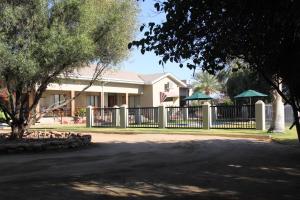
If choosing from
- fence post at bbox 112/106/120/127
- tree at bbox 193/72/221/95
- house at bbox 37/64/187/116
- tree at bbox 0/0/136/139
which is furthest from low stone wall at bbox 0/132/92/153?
tree at bbox 193/72/221/95

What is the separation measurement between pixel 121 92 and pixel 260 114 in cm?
2575

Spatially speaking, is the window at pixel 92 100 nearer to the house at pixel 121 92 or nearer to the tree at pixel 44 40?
the house at pixel 121 92

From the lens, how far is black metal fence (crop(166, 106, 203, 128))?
2953 centimetres

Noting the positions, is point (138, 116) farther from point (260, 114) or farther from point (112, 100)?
point (112, 100)

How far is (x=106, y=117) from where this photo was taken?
34.0m

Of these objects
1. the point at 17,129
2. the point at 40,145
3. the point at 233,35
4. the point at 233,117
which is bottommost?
the point at 40,145

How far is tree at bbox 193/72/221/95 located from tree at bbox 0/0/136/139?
57.8m

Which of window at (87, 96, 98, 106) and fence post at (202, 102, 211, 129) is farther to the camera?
window at (87, 96, 98, 106)

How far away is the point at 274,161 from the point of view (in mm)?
13750

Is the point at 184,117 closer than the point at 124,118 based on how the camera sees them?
Yes

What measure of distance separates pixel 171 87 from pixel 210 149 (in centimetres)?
4023

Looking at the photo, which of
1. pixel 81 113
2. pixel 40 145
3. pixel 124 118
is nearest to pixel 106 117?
pixel 124 118

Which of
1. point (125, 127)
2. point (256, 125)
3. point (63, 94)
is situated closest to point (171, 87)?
point (63, 94)

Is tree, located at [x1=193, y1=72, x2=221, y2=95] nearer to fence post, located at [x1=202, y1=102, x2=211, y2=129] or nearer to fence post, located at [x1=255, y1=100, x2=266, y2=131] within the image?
fence post, located at [x1=202, y1=102, x2=211, y2=129]
